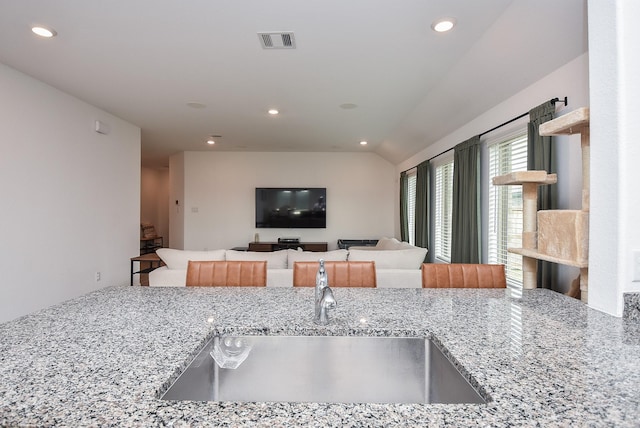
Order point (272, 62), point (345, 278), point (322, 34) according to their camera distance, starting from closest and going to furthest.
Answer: point (345, 278) → point (322, 34) → point (272, 62)

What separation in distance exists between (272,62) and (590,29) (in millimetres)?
A: 2279

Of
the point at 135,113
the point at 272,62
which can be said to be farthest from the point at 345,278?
the point at 135,113

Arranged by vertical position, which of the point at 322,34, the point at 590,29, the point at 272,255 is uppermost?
the point at 322,34

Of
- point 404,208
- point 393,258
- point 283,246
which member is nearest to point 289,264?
point 393,258

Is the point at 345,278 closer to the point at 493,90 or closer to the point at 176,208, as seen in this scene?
the point at 493,90

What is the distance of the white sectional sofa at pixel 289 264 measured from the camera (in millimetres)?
3049

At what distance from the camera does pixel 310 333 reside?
1.14 m

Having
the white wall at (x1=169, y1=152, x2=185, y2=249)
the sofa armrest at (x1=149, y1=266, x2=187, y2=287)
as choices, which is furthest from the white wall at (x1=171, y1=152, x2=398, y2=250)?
the sofa armrest at (x1=149, y1=266, x2=187, y2=287)

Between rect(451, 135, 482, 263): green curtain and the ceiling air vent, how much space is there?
2209 mm

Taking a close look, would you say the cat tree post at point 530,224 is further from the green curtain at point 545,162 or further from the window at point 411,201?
the window at point 411,201

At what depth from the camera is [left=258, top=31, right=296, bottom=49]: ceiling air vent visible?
98.3 inches

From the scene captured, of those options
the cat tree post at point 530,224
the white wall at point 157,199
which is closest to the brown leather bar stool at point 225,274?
the cat tree post at point 530,224

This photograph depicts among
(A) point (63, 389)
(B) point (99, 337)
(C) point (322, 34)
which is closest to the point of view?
(A) point (63, 389)

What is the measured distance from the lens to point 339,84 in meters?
3.46
